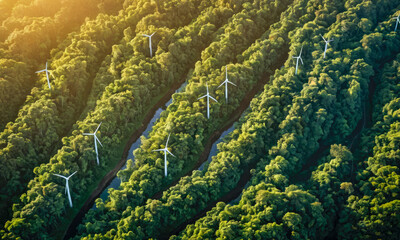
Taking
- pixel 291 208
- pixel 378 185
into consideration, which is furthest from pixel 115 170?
pixel 378 185

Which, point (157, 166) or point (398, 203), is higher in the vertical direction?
point (157, 166)

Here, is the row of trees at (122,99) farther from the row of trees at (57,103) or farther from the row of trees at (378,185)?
the row of trees at (378,185)

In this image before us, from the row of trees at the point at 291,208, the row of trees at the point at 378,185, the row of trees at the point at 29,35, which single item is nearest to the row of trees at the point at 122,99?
the row of trees at the point at 29,35

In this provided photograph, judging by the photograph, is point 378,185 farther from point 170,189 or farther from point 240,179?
point 170,189

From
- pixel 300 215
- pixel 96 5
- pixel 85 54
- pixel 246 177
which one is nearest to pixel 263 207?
pixel 300 215

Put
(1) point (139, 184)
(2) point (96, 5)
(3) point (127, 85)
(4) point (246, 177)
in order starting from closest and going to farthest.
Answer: (1) point (139, 184)
(4) point (246, 177)
(3) point (127, 85)
(2) point (96, 5)

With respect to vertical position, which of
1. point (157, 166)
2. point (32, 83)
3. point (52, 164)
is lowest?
point (157, 166)

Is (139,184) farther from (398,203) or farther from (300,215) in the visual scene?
(398,203)
